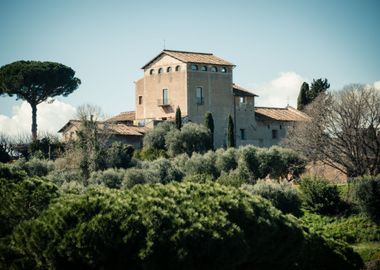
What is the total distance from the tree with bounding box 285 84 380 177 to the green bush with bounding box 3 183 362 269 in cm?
2124

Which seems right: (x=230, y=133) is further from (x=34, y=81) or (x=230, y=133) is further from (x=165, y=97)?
(x=34, y=81)

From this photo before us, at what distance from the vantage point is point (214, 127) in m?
55.6

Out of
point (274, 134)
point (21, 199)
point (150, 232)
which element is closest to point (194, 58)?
point (274, 134)

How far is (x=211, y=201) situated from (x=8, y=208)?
211 inches

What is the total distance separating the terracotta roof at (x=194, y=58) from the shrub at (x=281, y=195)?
849 inches

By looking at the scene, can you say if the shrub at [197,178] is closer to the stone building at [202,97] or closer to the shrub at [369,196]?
the shrub at [369,196]

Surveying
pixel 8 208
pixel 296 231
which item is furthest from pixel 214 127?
pixel 8 208

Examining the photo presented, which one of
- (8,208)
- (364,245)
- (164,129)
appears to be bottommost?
(364,245)

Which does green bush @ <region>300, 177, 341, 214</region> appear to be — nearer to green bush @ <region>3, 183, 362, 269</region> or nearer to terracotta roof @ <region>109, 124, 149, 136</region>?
green bush @ <region>3, 183, 362, 269</region>

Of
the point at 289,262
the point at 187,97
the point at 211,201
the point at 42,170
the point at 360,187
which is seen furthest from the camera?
the point at 187,97

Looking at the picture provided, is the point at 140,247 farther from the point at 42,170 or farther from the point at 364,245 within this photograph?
the point at 42,170

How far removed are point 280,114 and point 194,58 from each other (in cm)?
916

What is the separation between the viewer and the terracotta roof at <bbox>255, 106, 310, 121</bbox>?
59.8m

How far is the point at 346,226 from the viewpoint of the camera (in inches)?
1331
